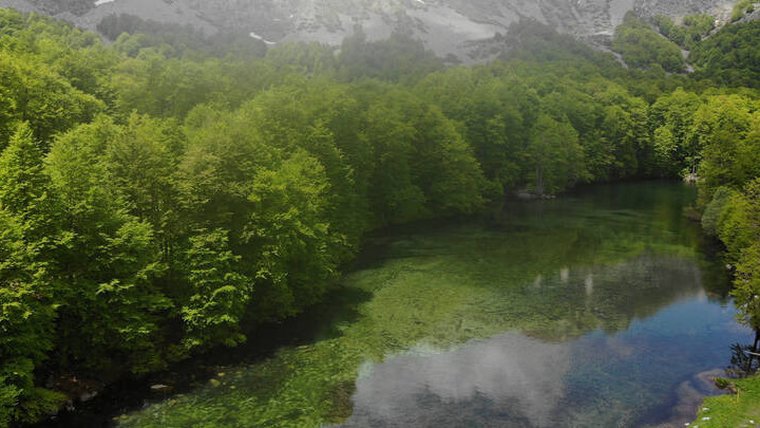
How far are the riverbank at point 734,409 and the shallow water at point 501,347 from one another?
53.5 inches

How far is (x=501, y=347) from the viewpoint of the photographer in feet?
142

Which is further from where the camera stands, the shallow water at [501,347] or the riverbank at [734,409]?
the shallow water at [501,347]

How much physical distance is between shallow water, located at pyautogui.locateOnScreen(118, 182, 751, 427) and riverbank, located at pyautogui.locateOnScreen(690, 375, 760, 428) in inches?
53.5

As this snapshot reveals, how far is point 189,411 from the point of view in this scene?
33.2 meters

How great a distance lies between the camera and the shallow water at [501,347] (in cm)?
3366

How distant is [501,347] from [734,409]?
51.6ft

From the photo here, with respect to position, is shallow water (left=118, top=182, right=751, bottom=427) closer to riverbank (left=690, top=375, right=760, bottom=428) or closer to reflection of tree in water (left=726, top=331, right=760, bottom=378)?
reflection of tree in water (left=726, top=331, right=760, bottom=378)

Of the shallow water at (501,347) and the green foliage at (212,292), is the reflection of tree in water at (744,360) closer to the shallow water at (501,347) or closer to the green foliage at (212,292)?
the shallow water at (501,347)

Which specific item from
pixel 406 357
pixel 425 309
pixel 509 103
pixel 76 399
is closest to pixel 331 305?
pixel 425 309

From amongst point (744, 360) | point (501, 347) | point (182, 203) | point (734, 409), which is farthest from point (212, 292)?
point (744, 360)

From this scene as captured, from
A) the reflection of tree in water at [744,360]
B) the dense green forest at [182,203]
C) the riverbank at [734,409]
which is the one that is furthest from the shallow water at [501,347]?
the dense green forest at [182,203]

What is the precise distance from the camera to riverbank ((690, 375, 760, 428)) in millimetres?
30094

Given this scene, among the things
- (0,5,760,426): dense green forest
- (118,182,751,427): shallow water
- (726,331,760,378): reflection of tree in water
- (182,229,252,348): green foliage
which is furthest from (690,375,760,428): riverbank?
(182,229,252,348): green foliage

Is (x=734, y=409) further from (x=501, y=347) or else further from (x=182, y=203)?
(x=182, y=203)
